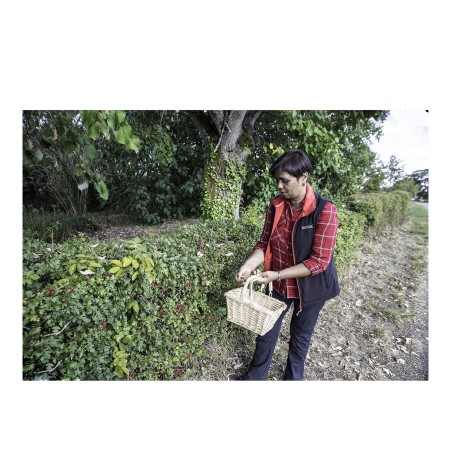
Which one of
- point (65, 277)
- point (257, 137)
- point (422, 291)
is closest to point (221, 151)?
point (257, 137)

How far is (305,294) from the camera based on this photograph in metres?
2.04

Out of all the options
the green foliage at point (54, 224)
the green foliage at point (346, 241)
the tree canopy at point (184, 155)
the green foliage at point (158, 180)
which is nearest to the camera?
the tree canopy at point (184, 155)

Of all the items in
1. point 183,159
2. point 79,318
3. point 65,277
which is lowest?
point 79,318

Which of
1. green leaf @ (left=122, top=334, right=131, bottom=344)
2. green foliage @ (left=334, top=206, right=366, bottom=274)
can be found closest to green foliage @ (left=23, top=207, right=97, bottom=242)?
green leaf @ (left=122, top=334, right=131, bottom=344)

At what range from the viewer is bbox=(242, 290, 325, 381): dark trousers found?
216 cm

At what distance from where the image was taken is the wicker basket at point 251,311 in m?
1.88

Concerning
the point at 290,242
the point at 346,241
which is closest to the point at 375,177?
the point at 346,241

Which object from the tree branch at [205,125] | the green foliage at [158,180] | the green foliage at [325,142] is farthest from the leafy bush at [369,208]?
the tree branch at [205,125]

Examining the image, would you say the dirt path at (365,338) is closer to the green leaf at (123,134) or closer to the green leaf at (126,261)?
the green leaf at (126,261)

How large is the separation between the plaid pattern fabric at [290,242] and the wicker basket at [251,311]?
18 centimetres

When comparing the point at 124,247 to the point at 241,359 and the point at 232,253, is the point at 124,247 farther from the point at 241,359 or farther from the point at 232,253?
the point at 241,359

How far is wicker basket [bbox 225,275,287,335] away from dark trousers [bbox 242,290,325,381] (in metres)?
0.25

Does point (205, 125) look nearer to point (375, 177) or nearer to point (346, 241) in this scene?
point (346, 241)
